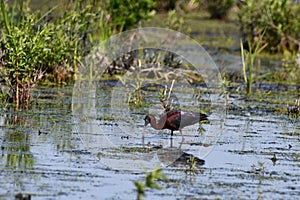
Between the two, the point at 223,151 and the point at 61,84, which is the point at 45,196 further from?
the point at 61,84

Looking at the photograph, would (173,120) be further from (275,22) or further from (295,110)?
(275,22)

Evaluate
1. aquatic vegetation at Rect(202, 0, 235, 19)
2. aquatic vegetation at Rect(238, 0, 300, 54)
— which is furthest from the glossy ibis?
aquatic vegetation at Rect(202, 0, 235, 19)

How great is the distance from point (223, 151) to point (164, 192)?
1.59 m

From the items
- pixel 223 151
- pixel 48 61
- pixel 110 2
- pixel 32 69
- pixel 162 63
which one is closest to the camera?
pixel 223 151

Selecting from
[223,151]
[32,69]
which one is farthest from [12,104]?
[223,151]

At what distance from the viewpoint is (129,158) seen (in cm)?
632

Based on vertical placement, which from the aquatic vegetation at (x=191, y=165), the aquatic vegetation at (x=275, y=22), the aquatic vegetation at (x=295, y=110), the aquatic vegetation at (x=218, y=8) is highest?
the aquatic vegetation at (x=218, y=8)

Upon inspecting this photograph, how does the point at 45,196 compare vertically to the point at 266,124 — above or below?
below

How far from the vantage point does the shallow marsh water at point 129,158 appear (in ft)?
17.6

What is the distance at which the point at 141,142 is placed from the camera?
704 centimetres

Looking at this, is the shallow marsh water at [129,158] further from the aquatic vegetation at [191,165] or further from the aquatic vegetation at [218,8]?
the aquatic vegetation at [218,8]

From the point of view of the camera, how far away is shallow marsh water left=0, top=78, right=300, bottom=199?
17.6ft

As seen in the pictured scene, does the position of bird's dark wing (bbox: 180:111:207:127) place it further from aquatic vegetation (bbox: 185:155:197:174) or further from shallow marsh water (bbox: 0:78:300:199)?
aquatic vegetation (bbox: 185:155:197:174)

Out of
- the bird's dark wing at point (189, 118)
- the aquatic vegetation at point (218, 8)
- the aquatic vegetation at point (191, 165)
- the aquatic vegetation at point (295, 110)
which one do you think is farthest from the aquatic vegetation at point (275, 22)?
the aquatic vegetation at point (191, 165)
